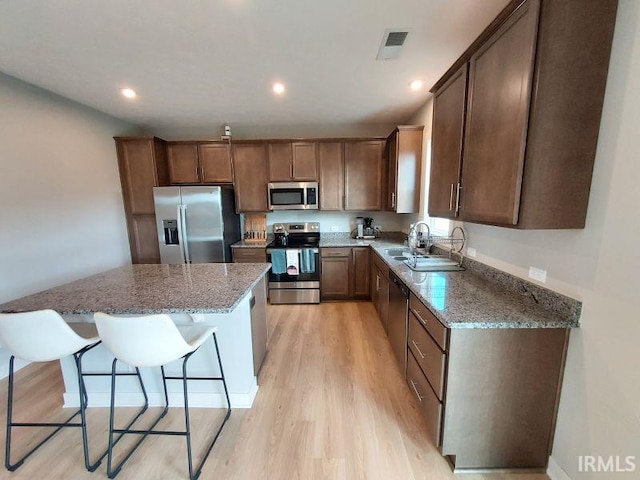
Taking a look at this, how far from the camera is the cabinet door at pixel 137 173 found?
3447mm

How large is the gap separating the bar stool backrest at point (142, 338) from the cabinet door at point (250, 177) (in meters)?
2.68

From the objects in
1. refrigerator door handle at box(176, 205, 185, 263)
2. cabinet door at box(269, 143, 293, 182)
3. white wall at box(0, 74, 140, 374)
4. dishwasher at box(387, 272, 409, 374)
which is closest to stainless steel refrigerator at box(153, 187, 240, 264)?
refrigerator door handle at box(176, 205, 185, 263)

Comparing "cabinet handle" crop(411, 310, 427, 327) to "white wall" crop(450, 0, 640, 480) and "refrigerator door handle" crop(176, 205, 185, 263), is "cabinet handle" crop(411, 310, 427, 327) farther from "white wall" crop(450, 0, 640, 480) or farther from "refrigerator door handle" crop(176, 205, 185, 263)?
"refrigerator door handle" crop(176, 205, 185, 263)

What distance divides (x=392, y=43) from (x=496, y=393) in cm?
237

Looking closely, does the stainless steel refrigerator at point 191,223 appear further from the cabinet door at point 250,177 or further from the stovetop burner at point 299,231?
the stovetop burner at point 299,231

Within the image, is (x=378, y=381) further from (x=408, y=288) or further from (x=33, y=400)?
(x=33, y=400)

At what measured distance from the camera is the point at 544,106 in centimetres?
108

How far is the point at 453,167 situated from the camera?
174 cm

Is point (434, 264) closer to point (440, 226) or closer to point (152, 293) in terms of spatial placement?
point (440, 226)

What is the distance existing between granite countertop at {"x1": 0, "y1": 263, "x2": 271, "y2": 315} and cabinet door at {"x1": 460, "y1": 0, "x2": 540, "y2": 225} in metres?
1.57

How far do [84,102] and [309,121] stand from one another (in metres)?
2.73

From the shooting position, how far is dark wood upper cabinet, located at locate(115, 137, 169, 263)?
3453mm

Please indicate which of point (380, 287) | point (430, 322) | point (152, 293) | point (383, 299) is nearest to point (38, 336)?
point (152, 293)

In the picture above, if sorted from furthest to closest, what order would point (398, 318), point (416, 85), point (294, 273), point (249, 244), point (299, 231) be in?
point (299, 231), point (249, 244), point (294, 273), point (416, 85), point (398, 318)
